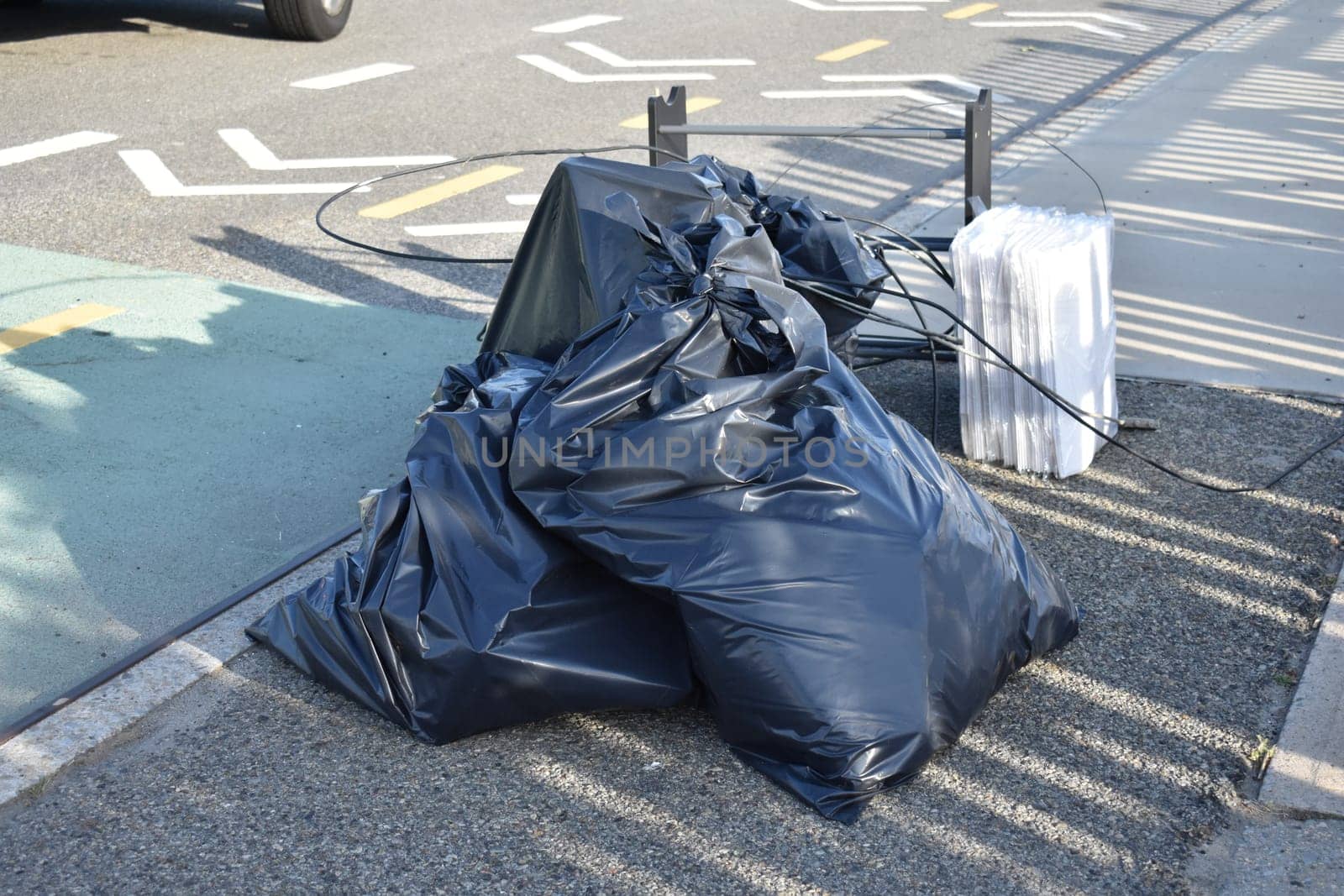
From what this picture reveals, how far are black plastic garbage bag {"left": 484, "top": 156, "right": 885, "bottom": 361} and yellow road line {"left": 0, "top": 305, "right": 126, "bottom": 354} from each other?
2.13 metres

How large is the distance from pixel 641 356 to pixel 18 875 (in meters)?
1.43

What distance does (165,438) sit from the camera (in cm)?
382

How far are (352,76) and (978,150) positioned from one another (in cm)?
565

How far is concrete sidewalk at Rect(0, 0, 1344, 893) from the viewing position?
222cm

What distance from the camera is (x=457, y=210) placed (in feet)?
19.5

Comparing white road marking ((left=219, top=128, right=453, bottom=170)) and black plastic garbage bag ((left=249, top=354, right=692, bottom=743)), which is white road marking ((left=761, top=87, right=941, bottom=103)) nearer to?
white road marking ((left=219, top=128, right=453, bottom=170))

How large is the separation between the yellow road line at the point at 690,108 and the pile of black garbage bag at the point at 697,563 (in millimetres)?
4903

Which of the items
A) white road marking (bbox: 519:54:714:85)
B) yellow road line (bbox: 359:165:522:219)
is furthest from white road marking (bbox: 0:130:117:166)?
white road marking (bbox: 519:54:714:85)

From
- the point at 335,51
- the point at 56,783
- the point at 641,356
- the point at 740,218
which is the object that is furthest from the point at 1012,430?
the point at 335,51

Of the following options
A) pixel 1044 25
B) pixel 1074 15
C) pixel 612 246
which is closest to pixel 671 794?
pixel 612 246

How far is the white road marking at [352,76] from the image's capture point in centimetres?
816

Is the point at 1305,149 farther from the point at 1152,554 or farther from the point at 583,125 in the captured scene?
the point at 1152,554

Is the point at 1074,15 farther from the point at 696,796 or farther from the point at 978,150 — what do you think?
the point at 696,796

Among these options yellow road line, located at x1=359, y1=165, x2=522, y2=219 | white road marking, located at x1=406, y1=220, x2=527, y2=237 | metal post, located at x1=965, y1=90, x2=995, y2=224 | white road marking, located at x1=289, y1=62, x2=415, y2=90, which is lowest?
white road marking, located at x1=406, y1=220, x2=527, y2=237
